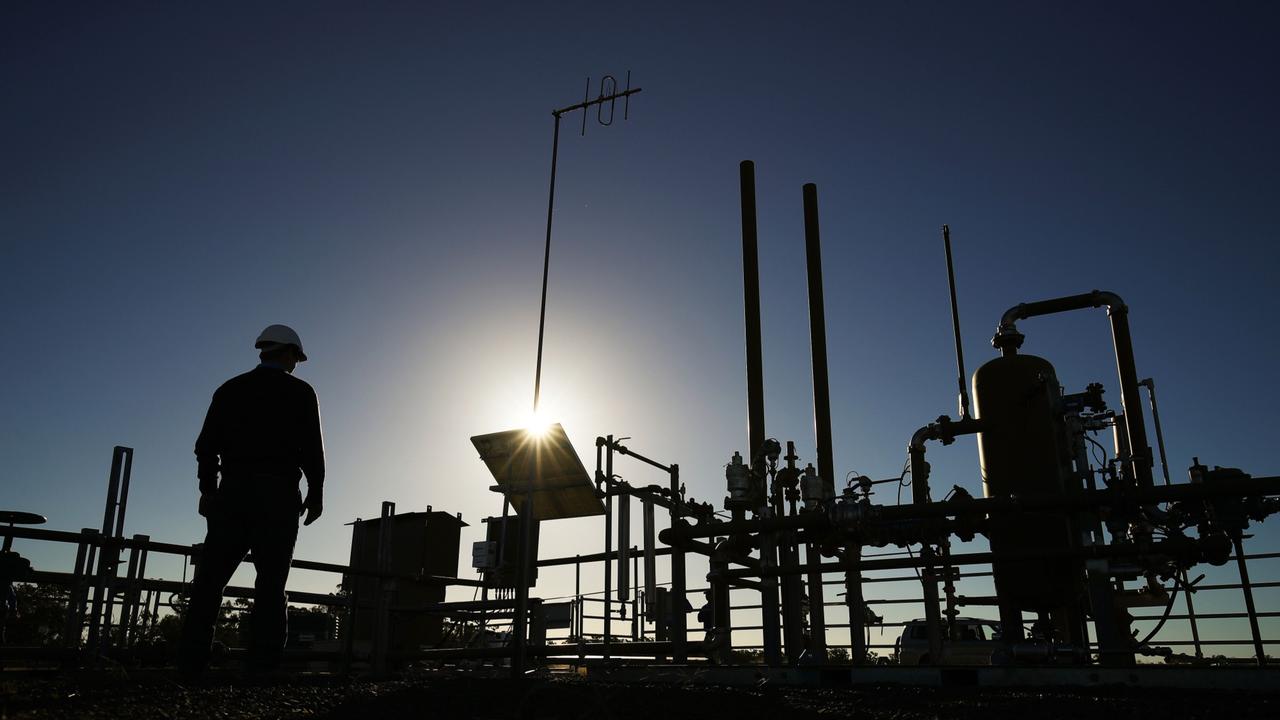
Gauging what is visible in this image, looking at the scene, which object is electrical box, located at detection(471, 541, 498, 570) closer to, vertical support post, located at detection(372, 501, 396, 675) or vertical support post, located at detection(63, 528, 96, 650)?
vertical support post, located at detection(372, 501, 396, 675)

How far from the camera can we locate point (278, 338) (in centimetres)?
593

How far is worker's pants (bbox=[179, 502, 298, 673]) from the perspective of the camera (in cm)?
533

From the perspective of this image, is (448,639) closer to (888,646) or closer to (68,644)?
(888,646)

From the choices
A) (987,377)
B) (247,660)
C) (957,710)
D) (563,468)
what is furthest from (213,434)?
(987,377)

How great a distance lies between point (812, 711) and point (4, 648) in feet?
18.2

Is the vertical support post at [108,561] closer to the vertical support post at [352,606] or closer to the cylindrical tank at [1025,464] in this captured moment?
the vertical support post at [352,606]

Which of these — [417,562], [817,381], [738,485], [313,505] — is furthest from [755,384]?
[417,562]

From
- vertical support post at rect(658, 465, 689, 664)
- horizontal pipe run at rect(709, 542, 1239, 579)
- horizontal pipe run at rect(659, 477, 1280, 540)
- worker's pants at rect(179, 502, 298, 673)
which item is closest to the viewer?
worker's pants at rect(179, 502, 298, 673)

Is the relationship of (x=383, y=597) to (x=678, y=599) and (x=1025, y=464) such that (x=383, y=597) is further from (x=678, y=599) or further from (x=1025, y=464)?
(x=1025, y=464)

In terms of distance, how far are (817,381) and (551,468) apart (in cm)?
404

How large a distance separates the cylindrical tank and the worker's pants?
6366 mm

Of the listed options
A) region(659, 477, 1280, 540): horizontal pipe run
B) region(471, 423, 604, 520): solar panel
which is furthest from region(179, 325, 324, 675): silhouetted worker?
region(471, 423, 604, 520): solar panel

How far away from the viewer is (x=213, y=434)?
5.55 m

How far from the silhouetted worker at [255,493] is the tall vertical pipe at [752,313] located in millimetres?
5774
